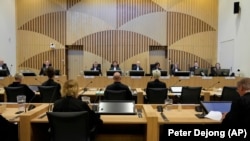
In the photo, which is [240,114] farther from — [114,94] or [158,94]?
[158,94]

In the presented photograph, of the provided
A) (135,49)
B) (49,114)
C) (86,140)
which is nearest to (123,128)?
(86,140)

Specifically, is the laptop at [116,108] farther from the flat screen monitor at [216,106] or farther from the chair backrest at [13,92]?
the chair backrest at [13,92]

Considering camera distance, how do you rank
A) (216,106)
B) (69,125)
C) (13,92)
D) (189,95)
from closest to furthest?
(69,125)
(216,106)
(13,92)
(189,95)

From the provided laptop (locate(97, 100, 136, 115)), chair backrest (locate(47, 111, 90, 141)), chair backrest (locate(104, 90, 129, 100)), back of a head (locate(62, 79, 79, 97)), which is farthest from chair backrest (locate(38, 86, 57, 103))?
chair backrest (locate(47, 111, 90, 141))

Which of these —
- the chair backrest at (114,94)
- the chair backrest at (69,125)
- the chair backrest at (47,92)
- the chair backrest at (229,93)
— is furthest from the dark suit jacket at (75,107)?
the chair backrest at (229,93)

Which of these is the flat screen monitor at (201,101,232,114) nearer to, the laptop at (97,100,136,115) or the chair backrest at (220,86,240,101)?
the laptop at (97,100,136,115)

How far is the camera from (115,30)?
14.7 m

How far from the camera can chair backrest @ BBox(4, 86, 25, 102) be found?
612cm

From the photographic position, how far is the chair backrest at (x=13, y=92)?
6.12 m

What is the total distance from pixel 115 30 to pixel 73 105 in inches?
461

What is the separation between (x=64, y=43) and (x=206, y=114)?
1195 cm

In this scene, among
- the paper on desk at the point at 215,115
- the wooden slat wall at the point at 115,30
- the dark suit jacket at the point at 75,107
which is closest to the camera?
the dark suit jacket at the point at 75,107

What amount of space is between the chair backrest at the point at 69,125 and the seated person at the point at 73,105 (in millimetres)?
129

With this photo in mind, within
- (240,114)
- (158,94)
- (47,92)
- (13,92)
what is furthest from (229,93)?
(13,92)
